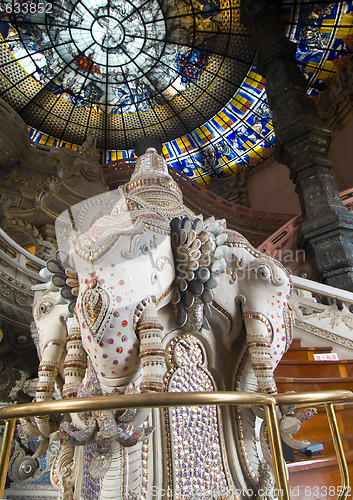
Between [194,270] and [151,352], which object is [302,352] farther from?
[151,352]

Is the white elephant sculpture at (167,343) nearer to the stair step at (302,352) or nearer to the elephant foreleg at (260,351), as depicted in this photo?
the elephant foreleg at (260,351)

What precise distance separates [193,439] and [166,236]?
2.61 ft

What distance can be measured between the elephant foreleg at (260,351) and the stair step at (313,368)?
5.22ft

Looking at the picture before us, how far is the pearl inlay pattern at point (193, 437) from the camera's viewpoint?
3.99 ft

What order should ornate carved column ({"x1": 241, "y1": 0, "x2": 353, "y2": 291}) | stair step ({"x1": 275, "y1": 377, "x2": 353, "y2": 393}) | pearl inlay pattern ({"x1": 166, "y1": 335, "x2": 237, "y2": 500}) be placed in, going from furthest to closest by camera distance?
1. ornate carved column ({"x1": 241, "y1": 0, "x2": 353, "y2": 291})
2. stair step ({"x1": 275, "y1": 377, "x2": 353, "y2": 393})
3. pearl inlay pattern ({"x1": 166, "y1": 335, "x2": 237, "y2": 500})

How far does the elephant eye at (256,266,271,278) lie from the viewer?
1.51 m

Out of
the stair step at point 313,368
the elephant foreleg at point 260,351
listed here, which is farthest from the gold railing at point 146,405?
the stair step at point 313,368

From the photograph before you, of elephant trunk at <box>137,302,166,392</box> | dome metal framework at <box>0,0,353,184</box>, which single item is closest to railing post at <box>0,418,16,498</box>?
elephant trunk at <box>137,302,166,392</box>

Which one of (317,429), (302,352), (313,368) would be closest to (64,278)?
(317,429)

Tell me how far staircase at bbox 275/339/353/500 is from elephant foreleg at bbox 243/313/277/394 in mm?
626

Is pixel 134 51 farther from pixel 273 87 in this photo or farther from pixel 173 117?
pixel 273 87

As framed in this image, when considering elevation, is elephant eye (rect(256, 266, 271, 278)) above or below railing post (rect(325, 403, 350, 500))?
above

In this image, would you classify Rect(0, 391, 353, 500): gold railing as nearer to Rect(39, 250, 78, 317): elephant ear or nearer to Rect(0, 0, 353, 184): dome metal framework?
Rect(39, 250, 78, 317): elephant ear

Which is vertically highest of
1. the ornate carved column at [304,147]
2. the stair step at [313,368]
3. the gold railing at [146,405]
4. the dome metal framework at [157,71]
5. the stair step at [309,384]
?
the dome metal framework at [157,71]
